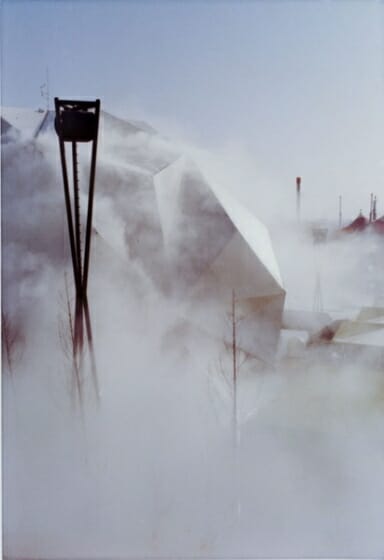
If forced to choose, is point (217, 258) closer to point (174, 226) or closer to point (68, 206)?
point (174, 226)

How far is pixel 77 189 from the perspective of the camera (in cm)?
291

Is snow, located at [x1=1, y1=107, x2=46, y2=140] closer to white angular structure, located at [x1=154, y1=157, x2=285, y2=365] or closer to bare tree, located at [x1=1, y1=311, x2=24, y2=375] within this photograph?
white angular structure, located at [x1=154, y1=157, x2=285, y2=365]

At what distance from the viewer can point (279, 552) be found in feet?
10.2

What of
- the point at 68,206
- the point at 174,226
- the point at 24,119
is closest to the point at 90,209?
the point at 68,206

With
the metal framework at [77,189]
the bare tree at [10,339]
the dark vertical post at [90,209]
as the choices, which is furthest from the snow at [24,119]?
the bare tree at [10,339]

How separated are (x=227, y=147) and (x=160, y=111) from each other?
1.76 feet

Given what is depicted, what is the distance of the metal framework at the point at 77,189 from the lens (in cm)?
286

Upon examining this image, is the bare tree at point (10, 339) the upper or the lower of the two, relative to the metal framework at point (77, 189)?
lower

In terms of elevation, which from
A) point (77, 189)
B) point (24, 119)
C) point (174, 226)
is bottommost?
point (174, 226)

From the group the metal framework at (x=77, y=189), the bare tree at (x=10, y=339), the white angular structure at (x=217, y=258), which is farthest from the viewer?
the white angular structure at (x=217, y=258)

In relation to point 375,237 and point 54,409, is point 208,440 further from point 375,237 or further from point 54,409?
point 375,237

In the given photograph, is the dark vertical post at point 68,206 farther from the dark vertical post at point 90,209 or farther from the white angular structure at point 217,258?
the white angular structure at point 217,258

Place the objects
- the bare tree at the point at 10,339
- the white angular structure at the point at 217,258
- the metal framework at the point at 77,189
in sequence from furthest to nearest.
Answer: the white angular structure at the point at 217,258
the bare tree at the point at 10,339
the metal framework at the point at 77,189

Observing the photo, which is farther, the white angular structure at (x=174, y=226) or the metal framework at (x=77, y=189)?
the white angular structure at (x=174, y=226)
